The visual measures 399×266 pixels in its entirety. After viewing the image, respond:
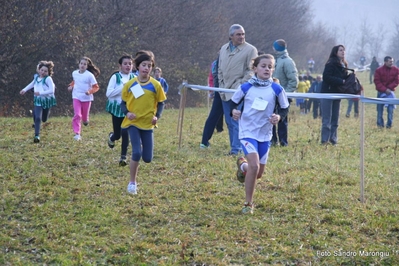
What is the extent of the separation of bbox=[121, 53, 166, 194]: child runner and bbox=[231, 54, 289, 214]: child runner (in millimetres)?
1274

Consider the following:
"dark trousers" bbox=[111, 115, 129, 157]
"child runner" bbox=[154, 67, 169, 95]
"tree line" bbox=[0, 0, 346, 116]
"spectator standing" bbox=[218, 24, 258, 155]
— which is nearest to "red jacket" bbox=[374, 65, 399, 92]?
"child runner" bbox=[154, 67, 169, 95]

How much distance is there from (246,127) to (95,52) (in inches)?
705

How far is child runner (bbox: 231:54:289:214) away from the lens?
691 centimetres

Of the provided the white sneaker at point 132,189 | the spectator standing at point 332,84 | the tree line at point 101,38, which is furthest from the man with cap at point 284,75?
the tree line at point 101,38

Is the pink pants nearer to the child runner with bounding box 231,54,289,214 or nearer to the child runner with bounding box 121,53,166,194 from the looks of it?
the child runner with bounding box 121,53,166,194

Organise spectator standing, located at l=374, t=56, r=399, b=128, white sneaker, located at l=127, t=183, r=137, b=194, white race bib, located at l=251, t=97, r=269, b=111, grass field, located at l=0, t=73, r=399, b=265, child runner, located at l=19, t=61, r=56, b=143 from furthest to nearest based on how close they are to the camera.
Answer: spectator standing, located at l=374, t=56, r=399, b=128 → child runner, located at l=19, t=61, r=56, b=143 → white sneaker, located at l=127, t=183, r=137, b=194 → white race bib, located at l=251, t=97, r=269, b=111 → grass field, located at l=0, t=73, r=399, b=265

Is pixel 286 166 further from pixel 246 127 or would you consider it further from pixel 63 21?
pixel 63 21

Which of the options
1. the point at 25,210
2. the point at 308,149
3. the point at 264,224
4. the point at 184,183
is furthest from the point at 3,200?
the point at 308,149

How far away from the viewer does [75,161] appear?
10000mm

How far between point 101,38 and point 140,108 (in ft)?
58.3

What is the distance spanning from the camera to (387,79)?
17.2 meters

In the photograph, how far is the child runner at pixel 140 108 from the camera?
7.82 metres

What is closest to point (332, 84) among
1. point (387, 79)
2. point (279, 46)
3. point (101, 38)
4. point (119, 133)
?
point (279, 46)

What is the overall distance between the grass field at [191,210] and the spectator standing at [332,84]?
1.58 meters
